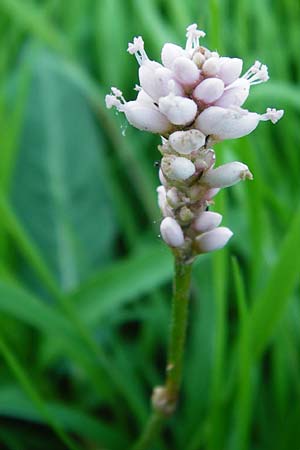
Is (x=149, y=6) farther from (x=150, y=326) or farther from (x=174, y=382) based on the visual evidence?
(x=174, y=382)

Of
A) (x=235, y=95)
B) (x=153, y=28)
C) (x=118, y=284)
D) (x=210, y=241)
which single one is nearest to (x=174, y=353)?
(x=210, y=241)

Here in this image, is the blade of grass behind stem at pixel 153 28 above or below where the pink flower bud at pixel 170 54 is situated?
below

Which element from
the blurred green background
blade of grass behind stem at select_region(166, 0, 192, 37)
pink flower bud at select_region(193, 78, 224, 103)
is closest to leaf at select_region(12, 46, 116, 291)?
the blurred green background

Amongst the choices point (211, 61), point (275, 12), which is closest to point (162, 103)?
point (211, 61)

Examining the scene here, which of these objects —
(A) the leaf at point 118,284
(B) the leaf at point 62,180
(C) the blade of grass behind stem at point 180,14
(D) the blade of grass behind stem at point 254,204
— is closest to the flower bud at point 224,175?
(D) the blade of grass behind stem at point 254,204

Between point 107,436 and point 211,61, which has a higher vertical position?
point 211,61

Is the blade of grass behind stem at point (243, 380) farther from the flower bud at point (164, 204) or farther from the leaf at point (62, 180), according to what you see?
the leaf at point (62, 180)

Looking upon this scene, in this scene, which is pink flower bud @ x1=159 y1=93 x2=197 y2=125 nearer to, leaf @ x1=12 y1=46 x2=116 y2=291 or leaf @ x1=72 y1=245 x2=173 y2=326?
leaf @ x1=72 y1=245 x2=173 y2=326
